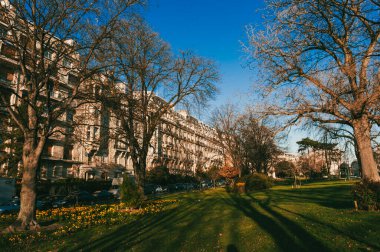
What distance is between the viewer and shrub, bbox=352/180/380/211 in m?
12.6

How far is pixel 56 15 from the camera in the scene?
12.1 metres

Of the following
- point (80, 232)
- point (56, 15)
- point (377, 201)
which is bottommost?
point (80, 232)

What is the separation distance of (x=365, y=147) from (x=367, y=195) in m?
2.31

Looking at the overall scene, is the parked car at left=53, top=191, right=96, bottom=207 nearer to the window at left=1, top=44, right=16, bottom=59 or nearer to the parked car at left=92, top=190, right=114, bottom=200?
the parked car at left=92, top=190, right=114, bottom=200

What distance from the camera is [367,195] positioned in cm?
1285

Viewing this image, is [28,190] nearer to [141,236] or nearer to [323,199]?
[141,236]

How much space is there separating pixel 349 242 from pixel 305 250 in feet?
4.80

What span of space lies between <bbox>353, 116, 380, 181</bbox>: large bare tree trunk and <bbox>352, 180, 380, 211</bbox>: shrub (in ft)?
1.76

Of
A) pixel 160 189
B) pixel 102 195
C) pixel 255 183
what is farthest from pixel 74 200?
pixel 255 183

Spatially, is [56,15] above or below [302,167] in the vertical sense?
above

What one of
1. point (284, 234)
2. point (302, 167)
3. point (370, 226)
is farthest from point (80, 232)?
point (302, 167)

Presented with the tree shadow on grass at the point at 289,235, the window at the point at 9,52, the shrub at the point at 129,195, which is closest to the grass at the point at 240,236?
the tree shadow on grass at the point at 289,235

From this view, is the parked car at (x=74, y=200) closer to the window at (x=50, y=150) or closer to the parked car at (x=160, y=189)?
the window at (x=50, y=150)

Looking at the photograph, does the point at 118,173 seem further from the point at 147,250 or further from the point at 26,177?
the point at 147,250
